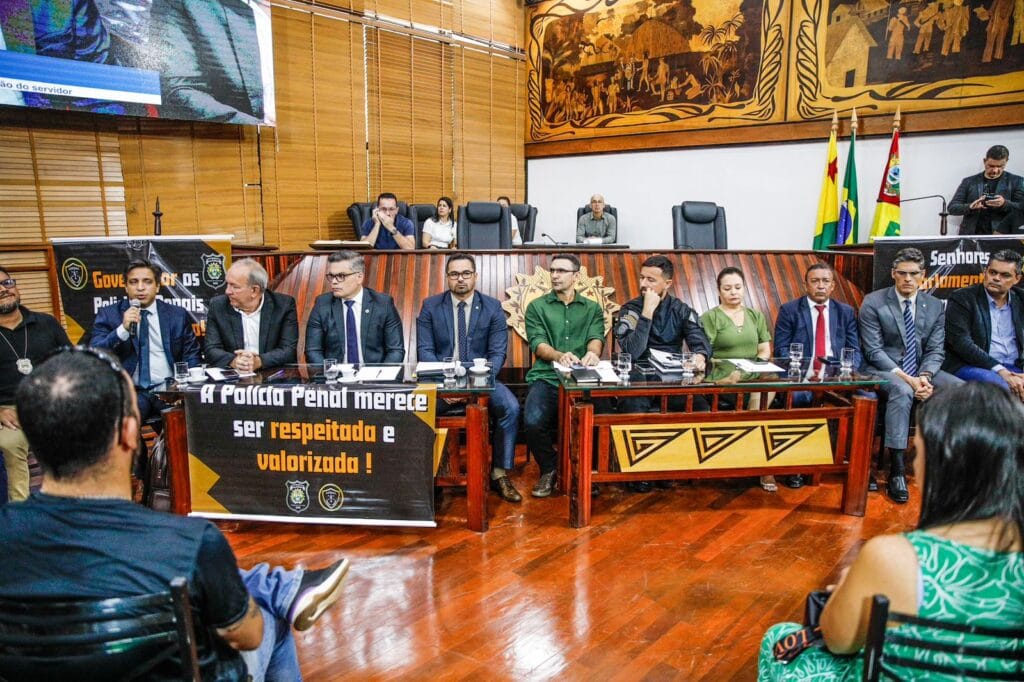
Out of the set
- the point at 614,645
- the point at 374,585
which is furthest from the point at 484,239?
the point at 614,645

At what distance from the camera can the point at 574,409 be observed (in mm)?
2938

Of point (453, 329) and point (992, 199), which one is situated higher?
point (992, 199)

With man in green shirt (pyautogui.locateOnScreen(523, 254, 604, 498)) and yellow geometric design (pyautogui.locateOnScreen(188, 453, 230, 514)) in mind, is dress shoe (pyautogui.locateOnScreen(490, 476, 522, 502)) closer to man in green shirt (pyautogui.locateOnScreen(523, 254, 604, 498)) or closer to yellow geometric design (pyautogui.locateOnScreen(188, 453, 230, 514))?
man in green shirt (pyautogui.locateOnScreen(523, 254, 604, 498))

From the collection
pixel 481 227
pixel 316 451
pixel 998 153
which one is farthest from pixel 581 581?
pixel 998 153

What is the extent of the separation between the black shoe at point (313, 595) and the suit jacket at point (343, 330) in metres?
2.07

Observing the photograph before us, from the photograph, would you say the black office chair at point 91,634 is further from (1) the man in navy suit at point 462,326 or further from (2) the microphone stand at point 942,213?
(2) the microphone stand at point 942,213

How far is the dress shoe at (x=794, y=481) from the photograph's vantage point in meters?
3.49

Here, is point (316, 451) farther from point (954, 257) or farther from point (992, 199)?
point (992, 199)

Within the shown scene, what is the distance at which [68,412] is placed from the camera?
3.59 feet

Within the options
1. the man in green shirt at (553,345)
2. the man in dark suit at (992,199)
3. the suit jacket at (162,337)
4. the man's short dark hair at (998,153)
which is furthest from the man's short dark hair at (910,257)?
the suit jacket at (162,337)

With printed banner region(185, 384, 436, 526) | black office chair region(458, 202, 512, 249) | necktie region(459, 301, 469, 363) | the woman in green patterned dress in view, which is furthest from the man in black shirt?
the woman in green patterned dress

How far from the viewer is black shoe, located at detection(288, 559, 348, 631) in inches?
58.1

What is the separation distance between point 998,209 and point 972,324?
233 centimetres

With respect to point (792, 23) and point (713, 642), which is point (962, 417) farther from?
point (792, 23)
